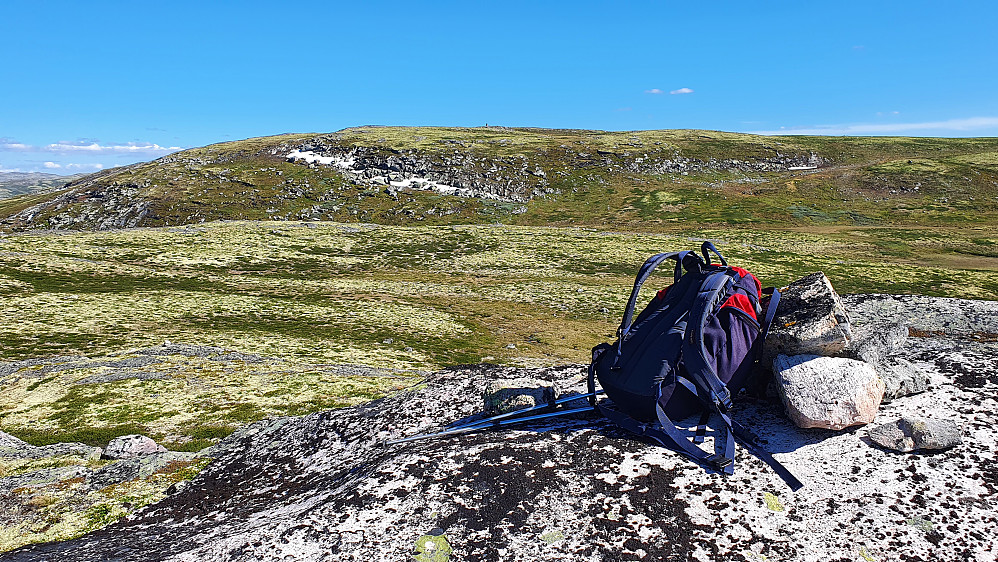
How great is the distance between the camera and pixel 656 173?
14862 centimetres

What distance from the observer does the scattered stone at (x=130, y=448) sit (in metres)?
13.6

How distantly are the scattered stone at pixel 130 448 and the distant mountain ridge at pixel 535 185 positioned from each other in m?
96.8

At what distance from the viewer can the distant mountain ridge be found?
112 meters

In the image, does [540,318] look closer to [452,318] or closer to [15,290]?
[452,318]

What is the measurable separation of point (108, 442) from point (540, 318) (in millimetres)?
27331

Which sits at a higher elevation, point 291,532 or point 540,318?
point 291,532

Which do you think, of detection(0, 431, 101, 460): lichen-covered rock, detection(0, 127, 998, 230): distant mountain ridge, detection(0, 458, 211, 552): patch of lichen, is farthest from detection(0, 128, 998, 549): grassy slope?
detection(0, 127, 998, 230): distant mountain ridge

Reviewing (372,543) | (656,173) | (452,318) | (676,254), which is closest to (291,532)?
(372,543)

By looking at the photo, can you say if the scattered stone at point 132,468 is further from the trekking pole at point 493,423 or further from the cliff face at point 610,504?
the trekking pole at point 493,423

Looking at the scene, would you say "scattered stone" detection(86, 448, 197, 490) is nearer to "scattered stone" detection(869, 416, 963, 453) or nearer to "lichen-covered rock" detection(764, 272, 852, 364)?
"lichen-covered rock" detection(764, 272, 852, 364)

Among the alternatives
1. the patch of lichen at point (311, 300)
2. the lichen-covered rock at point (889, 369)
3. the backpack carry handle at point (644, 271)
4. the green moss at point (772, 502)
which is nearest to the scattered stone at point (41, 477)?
the patch of lichen at point (311, 300)

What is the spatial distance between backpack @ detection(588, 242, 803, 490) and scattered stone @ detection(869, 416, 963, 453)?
1.61 meters

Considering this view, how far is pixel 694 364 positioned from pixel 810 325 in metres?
1.92

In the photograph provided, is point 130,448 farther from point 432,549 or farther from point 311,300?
point 311,300
